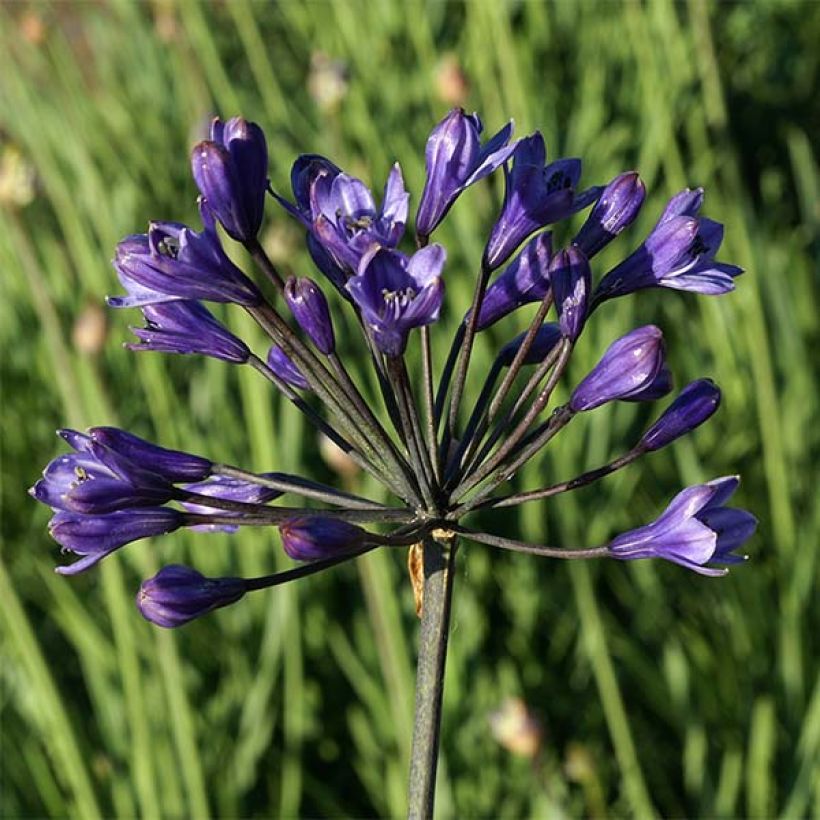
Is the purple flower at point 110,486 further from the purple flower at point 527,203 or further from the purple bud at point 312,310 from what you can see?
the purple flower at point 527,203

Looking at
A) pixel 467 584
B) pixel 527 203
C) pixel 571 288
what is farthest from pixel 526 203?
pixel 467 584

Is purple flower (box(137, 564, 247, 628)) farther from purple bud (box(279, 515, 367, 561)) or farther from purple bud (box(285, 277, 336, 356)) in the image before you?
purple bud (box(285, 277, 336, 356))

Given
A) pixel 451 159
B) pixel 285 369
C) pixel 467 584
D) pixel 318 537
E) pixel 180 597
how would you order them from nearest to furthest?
pixel 318 537 → pixel 180 597 → pixel 451 159 → pixel 285 369 → pixel 467 584

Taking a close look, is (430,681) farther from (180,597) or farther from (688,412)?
(688,412)

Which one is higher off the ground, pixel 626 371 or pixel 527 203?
pixel 527 203

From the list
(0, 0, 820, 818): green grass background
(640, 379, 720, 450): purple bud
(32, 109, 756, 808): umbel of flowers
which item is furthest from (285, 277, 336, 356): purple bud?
(0, 0, 820, 818): green grass background

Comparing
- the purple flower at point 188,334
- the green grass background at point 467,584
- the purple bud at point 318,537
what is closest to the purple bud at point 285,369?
the purple flower at point 188,334
